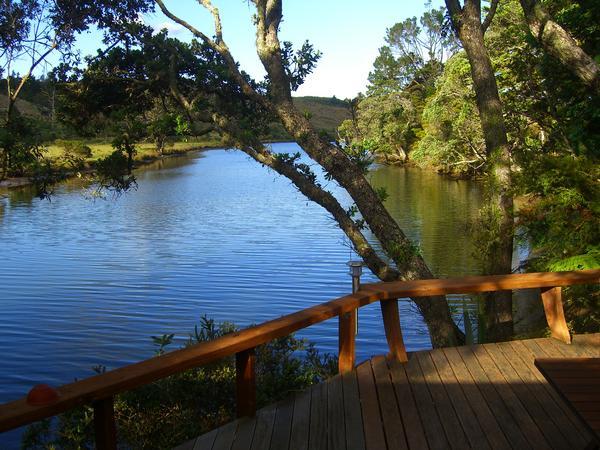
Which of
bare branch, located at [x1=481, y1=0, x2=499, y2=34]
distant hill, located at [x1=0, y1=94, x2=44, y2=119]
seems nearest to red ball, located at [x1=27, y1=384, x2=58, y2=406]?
distant hill, located at [x1=0, y1=94, x2=44, y2=119]

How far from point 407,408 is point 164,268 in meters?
16.9

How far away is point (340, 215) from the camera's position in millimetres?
9633

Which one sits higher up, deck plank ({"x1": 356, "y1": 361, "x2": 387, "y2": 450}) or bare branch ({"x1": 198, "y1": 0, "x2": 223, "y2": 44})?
bare branch ({"x1": 198, "y1": 0, "x2": 223, "y2": 44})

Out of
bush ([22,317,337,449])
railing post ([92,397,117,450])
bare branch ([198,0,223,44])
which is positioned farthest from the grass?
railing post ([92,397,117,450])

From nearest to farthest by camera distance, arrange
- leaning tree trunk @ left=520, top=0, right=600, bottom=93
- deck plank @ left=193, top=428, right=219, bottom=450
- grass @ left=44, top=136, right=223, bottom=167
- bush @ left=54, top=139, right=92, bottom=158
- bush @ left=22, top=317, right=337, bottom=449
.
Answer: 1. deck plank @ left=193, top=428, right=219, bottom=450
2. bush @ left=22, top=317, right=337, bottom=449
3. leaning tree trunk @ left=520, top=0, right=600, bottom=93
4. bush @ left=54, top=139, right=92, bottom=158
5. grass @ left=44, top=136, right=223, bottom=167

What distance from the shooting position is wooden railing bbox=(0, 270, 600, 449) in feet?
9.78

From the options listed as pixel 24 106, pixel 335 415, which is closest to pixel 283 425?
pixel 335 415

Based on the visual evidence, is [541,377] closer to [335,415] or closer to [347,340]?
[347,340]

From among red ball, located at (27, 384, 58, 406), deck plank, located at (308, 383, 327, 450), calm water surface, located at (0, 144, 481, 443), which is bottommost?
calm water surface, located at (0, 144, 481, 443)

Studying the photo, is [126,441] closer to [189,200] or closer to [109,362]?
[109,362]

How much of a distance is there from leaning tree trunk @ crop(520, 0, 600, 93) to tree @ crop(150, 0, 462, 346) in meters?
3.20

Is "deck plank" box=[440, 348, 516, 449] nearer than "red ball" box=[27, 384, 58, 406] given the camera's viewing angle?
No

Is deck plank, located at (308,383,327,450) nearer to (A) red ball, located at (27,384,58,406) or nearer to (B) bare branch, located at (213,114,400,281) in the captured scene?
(A) red ball, located at (27,384,58,406)

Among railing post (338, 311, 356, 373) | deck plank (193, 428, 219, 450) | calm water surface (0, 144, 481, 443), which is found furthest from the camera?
calm water surface (0, 144, 481, 443)
